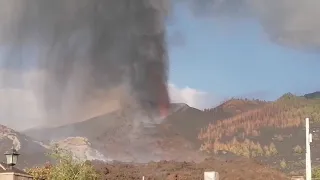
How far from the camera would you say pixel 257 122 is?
609ft

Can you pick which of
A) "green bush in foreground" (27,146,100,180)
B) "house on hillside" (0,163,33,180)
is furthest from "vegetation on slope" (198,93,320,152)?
"house on hillside" (0,163,33,180)

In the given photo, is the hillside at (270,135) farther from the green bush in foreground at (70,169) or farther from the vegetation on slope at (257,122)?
the green bush in foreground at (70,169)

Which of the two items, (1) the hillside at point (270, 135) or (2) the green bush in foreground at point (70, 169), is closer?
(2) the green bush in foreground at point (70, 169)

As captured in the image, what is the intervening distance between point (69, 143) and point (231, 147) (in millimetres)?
51280

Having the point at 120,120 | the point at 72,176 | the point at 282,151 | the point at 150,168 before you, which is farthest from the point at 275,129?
the point at 72,176

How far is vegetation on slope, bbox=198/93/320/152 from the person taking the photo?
171 m

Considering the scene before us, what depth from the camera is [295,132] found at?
162 m

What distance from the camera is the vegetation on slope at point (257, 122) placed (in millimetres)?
170675

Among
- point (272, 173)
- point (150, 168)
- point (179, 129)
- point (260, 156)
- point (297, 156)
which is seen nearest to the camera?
point (272, 173)

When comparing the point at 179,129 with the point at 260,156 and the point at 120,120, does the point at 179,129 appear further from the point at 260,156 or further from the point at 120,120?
the point at 260,156

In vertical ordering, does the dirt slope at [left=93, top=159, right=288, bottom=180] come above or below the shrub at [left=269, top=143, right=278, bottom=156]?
below

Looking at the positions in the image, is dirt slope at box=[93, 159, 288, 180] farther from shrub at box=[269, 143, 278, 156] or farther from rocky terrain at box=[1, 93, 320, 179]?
shrub at box=[269, 143, 278, 156]

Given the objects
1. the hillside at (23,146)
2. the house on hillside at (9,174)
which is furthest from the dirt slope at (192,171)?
the house on hillside at (9,174)

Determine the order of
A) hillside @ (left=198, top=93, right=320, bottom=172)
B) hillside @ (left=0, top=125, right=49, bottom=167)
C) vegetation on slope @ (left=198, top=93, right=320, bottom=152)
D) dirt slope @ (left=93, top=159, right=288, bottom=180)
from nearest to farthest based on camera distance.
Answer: dirt slope @ (left=93, top=159, right=288, bottom=180) < hillside @ (left=0, top=125, right=49, bottom=167) < hillside @ (left=198, top=93, right=320, bottom=172) < vegetation on slope @ (left=198, top=93, right=320, bottom=152)
